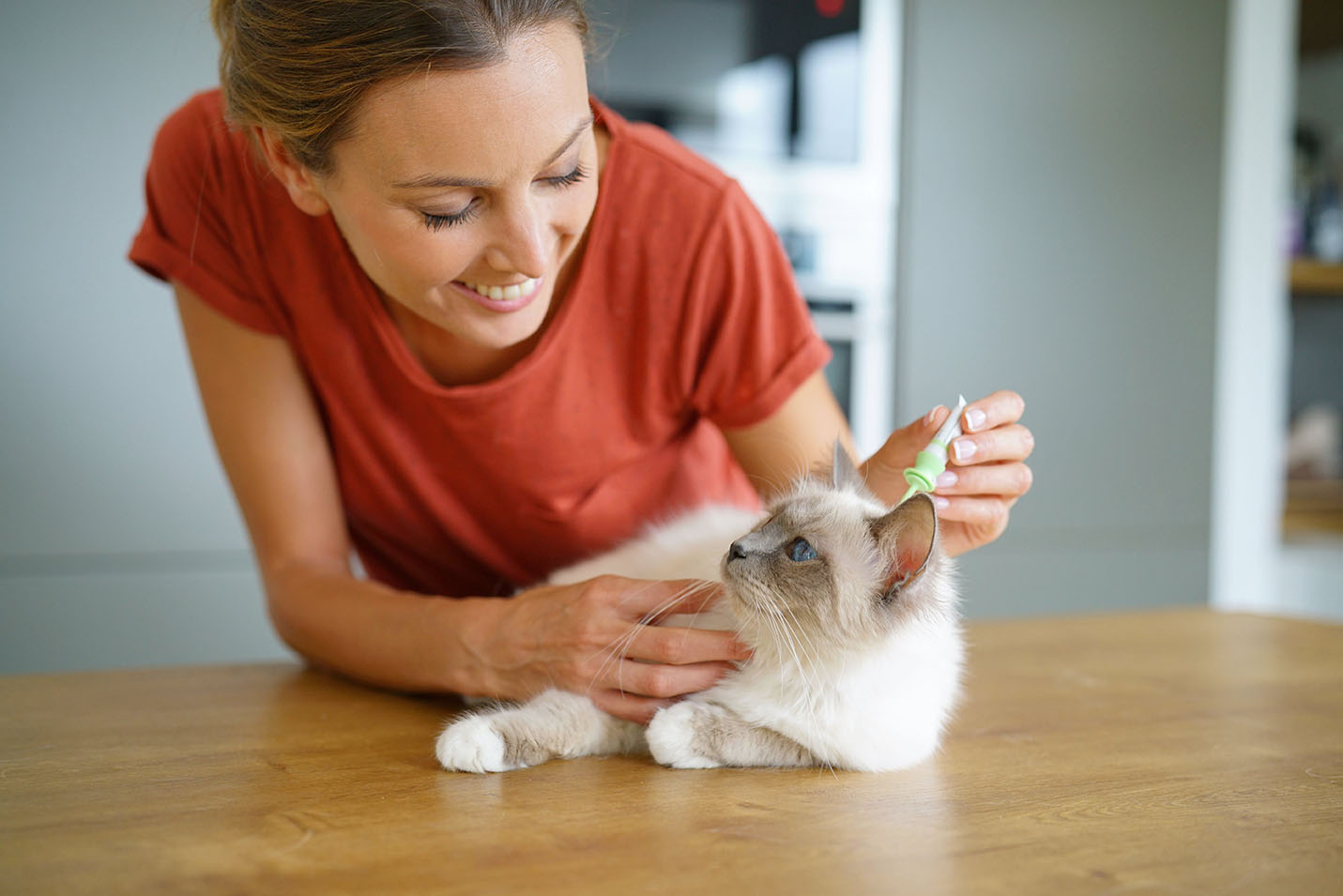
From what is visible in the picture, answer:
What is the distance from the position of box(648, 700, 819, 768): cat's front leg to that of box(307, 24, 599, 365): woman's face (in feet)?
1.50

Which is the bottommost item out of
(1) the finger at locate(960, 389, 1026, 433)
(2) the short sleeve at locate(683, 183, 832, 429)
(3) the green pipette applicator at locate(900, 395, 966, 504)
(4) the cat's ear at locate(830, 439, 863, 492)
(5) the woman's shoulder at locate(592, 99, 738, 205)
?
(4) the cat's ear at locate(830, 439, 863, 492)

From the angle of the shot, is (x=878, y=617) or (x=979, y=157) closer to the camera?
(x=878, y=617)

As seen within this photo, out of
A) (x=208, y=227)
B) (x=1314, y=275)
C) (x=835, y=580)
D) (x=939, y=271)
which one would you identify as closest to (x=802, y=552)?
(x=835, y=580)

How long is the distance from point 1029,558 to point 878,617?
203 cm

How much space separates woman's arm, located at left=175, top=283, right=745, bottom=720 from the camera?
102 cm

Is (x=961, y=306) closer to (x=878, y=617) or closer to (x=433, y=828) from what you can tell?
(x=878, y=617)

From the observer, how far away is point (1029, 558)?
2.85m

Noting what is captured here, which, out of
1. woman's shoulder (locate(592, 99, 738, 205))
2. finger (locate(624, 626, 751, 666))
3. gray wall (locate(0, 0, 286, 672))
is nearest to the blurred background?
gray wall (locate(0, 0, 286, 672))

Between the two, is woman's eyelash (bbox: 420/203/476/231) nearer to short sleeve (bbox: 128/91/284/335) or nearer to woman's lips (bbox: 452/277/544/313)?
woman's lips (bbox: 452/277/544/313)

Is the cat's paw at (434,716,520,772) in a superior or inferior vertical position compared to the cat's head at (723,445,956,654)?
inferior

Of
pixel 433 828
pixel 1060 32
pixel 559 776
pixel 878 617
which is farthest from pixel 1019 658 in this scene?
pixel 1060 32

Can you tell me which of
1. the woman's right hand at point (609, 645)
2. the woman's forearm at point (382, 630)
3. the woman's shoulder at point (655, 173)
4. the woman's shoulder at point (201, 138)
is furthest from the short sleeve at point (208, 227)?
the woman's right hand at point (609, 645)

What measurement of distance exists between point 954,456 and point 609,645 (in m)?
0.39

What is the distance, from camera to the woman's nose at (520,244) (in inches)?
40.1
